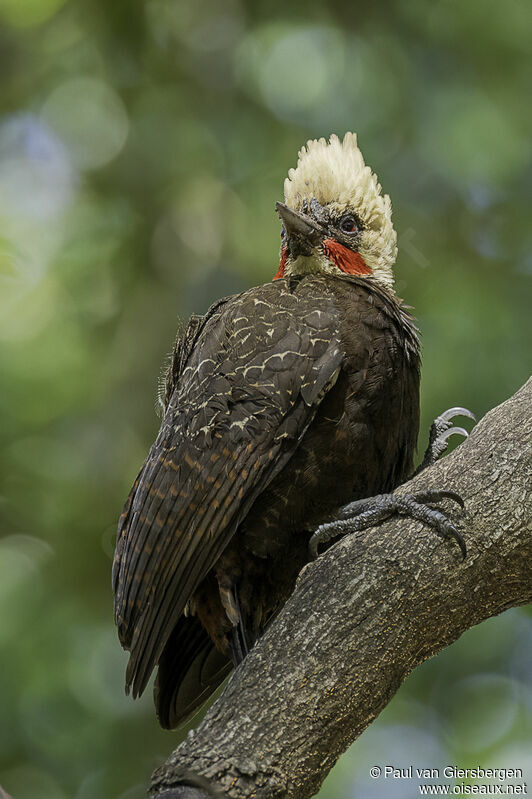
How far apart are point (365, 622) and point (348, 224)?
1.82 m

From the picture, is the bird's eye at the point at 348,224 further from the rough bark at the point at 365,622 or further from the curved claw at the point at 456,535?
the curved claw at the point at 456,535

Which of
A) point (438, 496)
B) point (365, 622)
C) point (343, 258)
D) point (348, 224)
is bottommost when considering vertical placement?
point (365, 622)

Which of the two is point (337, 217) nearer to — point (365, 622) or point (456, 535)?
point (456, 535)

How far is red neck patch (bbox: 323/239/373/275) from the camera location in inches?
147

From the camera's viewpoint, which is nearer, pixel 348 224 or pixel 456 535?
pixel 456 535

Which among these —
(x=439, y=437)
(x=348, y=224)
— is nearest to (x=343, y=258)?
(x=348, y=224)

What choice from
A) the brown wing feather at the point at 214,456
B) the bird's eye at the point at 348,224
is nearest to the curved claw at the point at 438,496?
the brown wing feather at the point at 214,456

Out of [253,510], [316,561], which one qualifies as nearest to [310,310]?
[253,510]

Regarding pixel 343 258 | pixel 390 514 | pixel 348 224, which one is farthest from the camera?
pixel 348 224

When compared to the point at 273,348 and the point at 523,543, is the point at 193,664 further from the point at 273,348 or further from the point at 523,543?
the point at 523,543

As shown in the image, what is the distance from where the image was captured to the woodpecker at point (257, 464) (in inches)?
117

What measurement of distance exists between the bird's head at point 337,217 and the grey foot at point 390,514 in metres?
1.15

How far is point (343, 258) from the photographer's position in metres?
3.74

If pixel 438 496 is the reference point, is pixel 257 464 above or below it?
above
